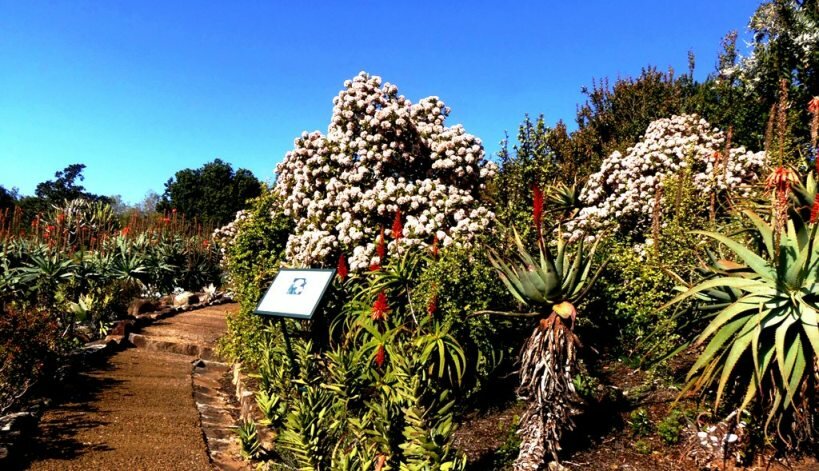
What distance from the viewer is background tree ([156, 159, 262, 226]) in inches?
1458

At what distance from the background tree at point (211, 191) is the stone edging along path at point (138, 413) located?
29.4m

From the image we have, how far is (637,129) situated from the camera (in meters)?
13.2

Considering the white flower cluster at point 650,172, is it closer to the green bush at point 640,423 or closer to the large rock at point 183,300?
the green bush at point 640,423

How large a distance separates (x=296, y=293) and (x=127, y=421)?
2.10 metres

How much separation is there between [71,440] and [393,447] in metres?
2.90

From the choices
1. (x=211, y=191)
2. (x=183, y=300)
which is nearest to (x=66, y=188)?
(x=211, y=191)

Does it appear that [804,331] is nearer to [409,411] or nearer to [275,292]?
[409,411]

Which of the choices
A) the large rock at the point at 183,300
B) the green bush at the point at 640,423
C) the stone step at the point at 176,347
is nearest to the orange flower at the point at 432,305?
the green bush at the point at 640,423

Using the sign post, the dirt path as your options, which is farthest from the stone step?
the sign post

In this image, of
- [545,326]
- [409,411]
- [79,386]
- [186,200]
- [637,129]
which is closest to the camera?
[409,411]

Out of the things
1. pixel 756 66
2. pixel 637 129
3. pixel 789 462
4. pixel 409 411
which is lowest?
pixel 789 462

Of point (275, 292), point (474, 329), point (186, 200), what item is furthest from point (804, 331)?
point (186, 200)

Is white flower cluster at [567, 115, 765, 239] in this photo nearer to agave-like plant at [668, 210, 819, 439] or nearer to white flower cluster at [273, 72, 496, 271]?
white flower cluster at [273, 72, 496, 271]

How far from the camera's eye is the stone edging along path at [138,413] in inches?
163
